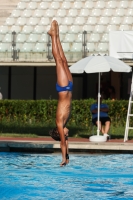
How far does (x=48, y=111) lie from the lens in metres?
21.9

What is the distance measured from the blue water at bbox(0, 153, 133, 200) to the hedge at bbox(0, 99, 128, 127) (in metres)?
7.07

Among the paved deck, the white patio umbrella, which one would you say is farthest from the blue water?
the white patio umbrella

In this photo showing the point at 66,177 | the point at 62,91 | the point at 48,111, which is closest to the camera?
the point at 62,91

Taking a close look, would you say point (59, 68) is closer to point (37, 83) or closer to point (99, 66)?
point (99, 66)

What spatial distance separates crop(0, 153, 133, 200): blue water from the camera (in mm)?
9477

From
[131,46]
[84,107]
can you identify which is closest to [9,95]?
[84,107]

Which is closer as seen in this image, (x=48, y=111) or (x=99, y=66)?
(x=99, y=66)

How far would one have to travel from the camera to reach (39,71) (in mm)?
29000

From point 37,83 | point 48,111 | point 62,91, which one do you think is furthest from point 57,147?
point 37,83

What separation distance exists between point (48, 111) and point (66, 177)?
10494 mm

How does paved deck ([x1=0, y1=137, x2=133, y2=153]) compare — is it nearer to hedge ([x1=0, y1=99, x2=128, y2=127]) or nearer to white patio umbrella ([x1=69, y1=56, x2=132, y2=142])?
white patio umbrella ([x1=69, y1=56, x2=132, y2=142])

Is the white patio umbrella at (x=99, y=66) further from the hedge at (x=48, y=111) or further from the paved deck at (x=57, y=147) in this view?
the hedge at (x=48, y=111)

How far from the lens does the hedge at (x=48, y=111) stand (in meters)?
21.2

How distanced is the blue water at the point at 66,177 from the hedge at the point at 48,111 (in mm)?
7075
